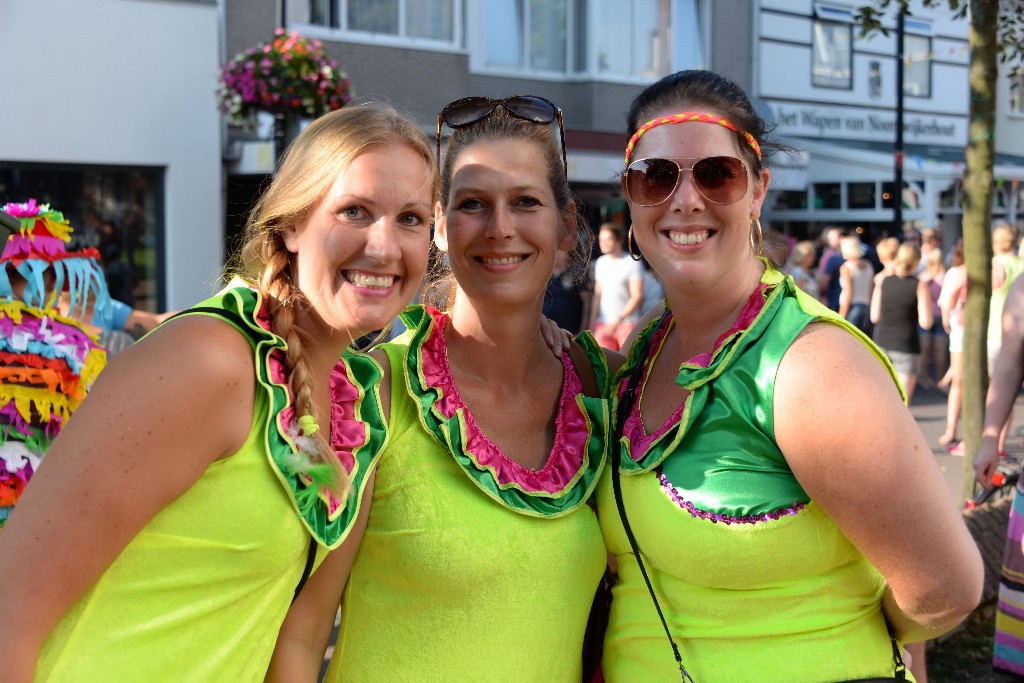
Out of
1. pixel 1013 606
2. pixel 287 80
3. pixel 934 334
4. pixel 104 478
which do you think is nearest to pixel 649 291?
pixel 287 80

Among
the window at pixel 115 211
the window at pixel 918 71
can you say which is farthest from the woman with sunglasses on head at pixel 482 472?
the window at pixel 918 71

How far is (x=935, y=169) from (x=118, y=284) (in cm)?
1309

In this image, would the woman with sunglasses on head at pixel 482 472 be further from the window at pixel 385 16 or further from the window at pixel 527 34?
the window at pixel 527 34

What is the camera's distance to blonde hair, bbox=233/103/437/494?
2006mm

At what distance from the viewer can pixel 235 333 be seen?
1.88 m

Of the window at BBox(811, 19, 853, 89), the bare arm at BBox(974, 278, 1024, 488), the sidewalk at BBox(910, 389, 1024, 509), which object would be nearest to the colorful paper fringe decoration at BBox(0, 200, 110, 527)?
the bare arm at BBox(974, 278, 1024, 488)

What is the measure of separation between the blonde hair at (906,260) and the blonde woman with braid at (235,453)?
9.48 meters

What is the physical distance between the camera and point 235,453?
1860 millimetres

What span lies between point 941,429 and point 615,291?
11.1 feet

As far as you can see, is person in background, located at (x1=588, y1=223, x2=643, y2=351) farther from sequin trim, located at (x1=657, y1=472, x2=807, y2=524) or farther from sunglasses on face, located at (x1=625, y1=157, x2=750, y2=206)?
sequin trim, located at (x1=657, y1=472, x2=807, y2=524)

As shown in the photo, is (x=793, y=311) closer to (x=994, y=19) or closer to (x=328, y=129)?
(x=328, y=129)

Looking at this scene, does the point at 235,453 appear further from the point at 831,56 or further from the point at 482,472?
the point at 831,56

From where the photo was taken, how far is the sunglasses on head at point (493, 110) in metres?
2.59

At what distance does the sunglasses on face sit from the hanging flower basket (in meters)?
8.06
